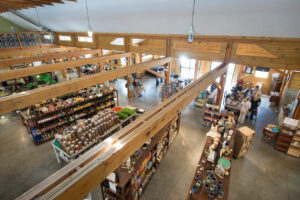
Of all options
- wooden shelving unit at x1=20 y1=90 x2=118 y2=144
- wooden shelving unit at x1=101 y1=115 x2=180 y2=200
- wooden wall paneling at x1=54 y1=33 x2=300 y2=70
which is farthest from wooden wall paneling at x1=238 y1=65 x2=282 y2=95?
wooden shelving unit at x1=20 y1=90 x2=118 y2=144

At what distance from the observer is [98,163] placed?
6.37 feet

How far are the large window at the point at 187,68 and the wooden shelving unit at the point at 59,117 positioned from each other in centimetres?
1026

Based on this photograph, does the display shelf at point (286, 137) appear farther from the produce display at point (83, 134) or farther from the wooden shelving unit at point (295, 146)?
the produce display at point (83, 134)

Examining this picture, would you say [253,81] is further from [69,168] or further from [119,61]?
[69,168]

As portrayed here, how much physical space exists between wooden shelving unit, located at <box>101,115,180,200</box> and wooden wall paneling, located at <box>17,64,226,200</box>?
2014 millimetres

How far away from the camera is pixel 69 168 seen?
196 cm

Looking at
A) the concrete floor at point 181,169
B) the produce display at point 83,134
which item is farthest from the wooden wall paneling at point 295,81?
the produce display at point 83,134

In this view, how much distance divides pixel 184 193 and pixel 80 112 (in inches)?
253

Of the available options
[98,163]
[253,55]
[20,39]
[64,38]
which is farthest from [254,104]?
[20,39]

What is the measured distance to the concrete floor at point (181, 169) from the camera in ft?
17.2

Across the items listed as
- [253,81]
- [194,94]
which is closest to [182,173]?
[194,94]

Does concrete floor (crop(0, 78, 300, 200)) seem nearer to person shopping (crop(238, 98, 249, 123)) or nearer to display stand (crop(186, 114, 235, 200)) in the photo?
person shopping (crop(238, 98, 249, 123))

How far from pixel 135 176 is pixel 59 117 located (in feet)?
17.6

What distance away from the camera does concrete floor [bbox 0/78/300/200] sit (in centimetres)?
524
